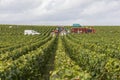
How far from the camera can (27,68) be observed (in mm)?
20016

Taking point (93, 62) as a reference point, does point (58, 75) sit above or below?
above

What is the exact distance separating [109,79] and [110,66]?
117 centimetres

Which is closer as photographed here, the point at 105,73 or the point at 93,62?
the point at 105,73

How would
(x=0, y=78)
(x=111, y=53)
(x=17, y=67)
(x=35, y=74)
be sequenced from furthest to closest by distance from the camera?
(x=111, y=53), (x=35, y=74), (x=17, y=67), (x=0, y=78)

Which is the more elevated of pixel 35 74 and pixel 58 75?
pixel 58 75

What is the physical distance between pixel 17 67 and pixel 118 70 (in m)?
5.44

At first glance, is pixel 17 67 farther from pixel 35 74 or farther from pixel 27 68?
pixel 35 74

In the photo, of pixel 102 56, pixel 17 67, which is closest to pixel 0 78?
pixel 17 67

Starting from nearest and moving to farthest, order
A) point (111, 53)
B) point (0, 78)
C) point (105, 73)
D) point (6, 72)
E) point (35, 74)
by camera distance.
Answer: point (0, 78) < point (6, 72) < point (105, 73) < point (35, 74) < point (111, 53)

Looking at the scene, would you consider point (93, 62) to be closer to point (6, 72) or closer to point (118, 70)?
point (118, 70)

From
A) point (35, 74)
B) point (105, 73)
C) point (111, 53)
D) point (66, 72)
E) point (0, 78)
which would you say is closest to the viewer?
point (66, 72)

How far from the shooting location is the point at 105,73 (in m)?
16.9

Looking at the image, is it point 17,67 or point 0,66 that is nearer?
point 0,66

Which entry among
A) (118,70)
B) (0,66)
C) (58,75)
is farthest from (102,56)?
(58,75)
